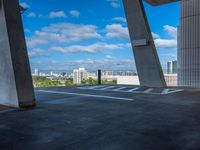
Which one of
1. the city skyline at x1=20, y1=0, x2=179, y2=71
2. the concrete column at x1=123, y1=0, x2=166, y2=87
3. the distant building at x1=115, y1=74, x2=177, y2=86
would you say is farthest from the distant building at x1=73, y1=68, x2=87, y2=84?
the city skyline at x1=20, y1=0, x2=179, y2=71

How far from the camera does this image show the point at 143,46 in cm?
928

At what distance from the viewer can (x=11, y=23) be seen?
4.14 m

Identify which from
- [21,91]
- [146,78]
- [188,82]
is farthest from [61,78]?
[188,82]

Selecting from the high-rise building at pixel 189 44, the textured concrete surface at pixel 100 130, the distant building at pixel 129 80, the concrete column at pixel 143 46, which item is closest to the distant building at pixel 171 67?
the high-rise building at pixel 189 44

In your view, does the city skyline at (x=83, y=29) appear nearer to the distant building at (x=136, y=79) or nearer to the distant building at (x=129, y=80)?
the distant building at (x=136, y=79)

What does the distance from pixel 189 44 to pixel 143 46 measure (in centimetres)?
414

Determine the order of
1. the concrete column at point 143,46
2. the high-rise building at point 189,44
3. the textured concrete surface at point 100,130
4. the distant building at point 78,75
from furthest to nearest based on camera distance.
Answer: the high-rise building at point 189,44, the distant building at point 78,75, the concrete column at point 143,46, the textured concrete surface at point 100,130

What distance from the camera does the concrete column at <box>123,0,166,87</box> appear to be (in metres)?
9.07

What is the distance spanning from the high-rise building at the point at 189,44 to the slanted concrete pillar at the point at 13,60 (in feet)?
30.1

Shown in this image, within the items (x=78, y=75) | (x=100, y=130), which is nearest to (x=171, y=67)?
→ (x=78, y=75)

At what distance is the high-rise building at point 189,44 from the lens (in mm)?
11242

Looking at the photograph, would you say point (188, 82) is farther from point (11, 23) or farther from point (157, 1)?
point (11, 23)

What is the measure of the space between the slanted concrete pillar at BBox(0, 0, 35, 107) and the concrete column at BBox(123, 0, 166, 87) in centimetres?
604

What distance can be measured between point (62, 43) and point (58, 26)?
1830 millimetres
